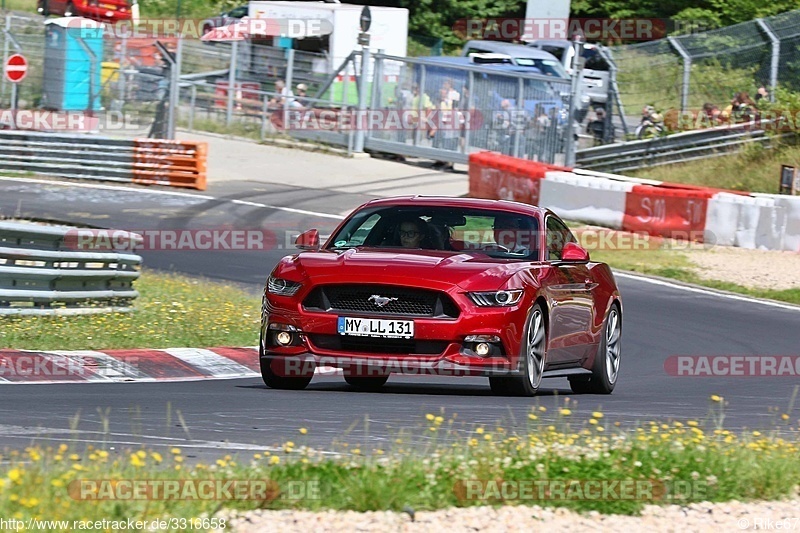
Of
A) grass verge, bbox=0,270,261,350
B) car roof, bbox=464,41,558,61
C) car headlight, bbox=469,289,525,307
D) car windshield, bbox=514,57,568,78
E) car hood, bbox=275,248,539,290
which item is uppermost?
car roof, bbox=464,41,558,61

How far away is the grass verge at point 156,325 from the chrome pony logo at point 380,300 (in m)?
2.99

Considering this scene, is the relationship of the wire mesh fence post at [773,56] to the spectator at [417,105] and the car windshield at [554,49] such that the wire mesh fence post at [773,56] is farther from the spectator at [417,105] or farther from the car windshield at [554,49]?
the car windshield at [554,49]

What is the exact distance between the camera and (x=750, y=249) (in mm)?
22141

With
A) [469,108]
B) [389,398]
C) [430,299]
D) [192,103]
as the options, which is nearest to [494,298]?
[430,299]

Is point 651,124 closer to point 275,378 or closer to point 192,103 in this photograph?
point 192,103

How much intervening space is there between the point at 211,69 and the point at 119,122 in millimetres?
3841

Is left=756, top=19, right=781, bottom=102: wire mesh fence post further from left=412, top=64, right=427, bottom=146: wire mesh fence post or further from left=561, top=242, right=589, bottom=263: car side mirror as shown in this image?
left=561, top=242, right=589, bottom=263: car side mirror

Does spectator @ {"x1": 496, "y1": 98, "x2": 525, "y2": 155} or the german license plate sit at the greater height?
spectator @ {"x1": 496, "y1": 98, "x2": 525, "y2": 155}

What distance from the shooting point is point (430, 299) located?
903cm

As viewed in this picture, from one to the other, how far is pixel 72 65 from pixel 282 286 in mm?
24934

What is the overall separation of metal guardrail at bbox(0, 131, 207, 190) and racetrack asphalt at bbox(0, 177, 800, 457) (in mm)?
7316

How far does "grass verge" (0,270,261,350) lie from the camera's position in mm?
11227

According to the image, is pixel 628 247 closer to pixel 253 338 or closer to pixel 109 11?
pixel 253 338

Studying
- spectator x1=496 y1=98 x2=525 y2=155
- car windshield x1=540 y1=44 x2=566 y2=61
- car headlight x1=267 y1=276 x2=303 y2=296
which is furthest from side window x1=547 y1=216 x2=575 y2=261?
car windshield x1=540 y1=44 x2=566 y2=61
